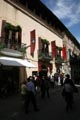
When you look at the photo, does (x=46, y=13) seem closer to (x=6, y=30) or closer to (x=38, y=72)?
(x=38, y=72)

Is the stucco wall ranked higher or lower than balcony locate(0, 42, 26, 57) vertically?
higher

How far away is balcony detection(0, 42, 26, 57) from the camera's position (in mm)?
17513

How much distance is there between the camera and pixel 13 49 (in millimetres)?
18906

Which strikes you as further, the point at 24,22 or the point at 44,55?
the point at 44,55

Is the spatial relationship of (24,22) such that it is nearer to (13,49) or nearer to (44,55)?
(13,49)

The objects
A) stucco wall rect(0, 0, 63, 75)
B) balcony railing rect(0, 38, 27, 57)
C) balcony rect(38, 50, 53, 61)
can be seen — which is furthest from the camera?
balcony rect(38, 50, 53, 61)

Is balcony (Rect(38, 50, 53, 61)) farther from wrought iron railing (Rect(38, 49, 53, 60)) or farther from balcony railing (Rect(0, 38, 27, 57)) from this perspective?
balcony railing (Rect(0, 38, 27, 57))

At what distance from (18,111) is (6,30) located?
977cm

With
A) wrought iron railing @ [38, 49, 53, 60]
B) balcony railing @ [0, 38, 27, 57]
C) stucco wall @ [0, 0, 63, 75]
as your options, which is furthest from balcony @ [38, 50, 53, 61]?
balcony railing @ [0, 38, 27, 57]

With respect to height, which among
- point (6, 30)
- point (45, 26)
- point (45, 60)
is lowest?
point (45, 60)

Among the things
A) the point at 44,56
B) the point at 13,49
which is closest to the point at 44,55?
the point at 44,56

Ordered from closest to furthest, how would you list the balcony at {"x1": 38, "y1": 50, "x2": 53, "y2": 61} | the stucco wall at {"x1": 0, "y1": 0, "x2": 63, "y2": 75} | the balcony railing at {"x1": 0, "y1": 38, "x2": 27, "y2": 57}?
the balcony railing at {"x1": 0, "y1": 38, "x2": 27, "y2": 57} < the stucco wall at {"x1": 0, "y1": 0, "x2": 63, "y2": 75} < the balcony at {"x1": 38, "y1": 50, "x2": 53, "y2": 61}

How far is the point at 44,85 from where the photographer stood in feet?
51.0

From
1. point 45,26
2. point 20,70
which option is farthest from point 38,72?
point 45,26
